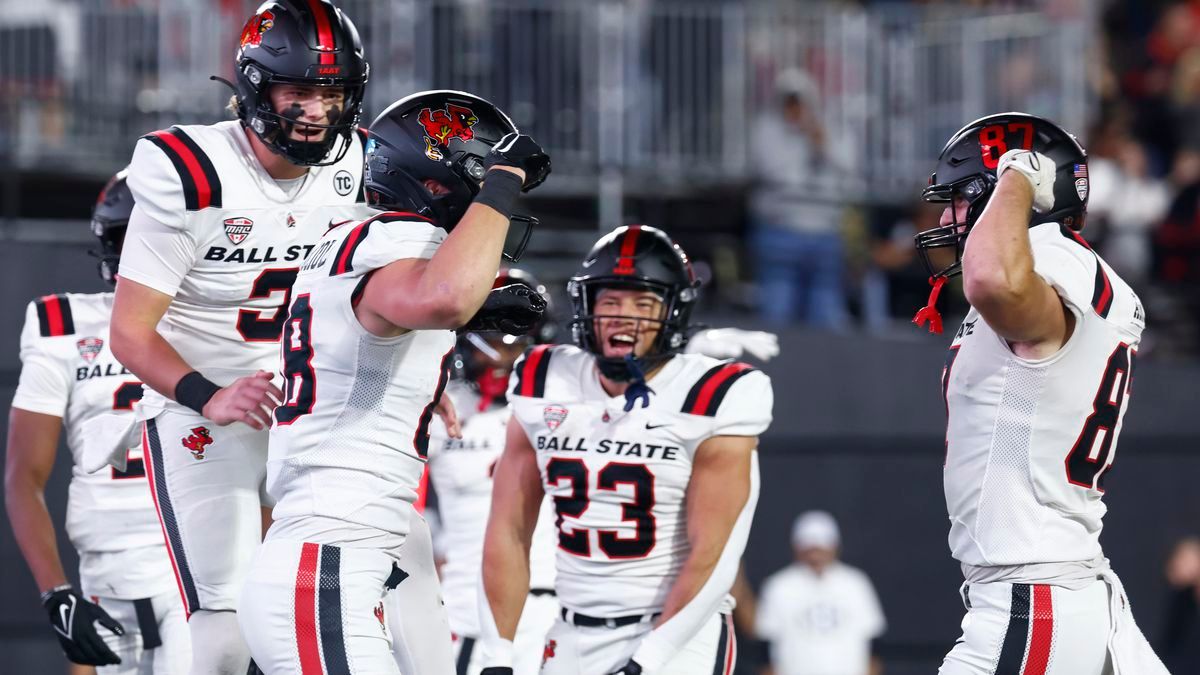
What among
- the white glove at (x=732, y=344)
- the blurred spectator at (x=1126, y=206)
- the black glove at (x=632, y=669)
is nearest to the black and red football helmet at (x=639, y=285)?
the white glove at (x=732, y=344)

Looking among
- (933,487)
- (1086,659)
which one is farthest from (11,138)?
(1086,659)

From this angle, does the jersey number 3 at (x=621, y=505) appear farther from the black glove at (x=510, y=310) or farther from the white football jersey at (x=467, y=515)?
the white football jersey at (x=467, y=515)

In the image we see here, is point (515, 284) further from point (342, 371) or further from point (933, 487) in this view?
point (933, 487)

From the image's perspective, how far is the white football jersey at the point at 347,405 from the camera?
3758 mm

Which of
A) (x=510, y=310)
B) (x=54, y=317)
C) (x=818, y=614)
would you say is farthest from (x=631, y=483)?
(x=818, y=614)

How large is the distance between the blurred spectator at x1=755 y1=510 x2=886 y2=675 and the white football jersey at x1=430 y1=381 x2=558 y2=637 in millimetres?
3798

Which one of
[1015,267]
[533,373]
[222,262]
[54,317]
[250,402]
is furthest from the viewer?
[54,317]

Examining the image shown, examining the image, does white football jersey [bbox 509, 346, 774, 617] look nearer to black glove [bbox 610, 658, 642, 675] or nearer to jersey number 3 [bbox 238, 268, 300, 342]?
black glove [bbox 610, 658, 642, 675]

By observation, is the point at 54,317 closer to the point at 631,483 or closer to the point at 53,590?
the point at 53,590

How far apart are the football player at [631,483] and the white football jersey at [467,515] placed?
0.95 meters

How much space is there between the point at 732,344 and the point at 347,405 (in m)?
2.17

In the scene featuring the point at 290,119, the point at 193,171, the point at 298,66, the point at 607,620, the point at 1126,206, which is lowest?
the point at 607,620

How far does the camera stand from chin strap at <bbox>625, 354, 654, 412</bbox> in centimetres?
476

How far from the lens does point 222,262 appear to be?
4.42 meters
